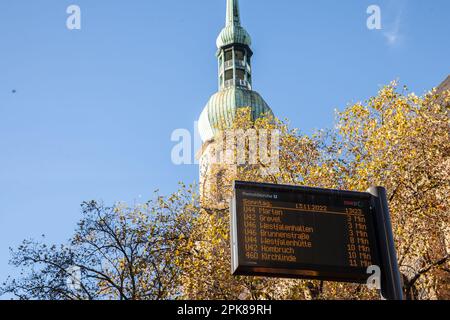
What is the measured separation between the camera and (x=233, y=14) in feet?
250

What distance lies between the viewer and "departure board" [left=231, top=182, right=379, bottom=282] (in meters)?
9.73

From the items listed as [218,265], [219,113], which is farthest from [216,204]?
[219,113]

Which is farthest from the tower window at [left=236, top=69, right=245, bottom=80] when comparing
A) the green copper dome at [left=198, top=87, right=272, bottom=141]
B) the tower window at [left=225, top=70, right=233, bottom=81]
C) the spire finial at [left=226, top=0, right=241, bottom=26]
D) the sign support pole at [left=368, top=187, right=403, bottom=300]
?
the sign support pole at [left=368, top=187, right=403, bottom=300]

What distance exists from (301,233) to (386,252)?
1.46 meters

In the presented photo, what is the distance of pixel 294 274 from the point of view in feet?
31.9

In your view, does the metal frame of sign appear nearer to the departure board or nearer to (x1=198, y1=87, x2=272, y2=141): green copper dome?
the departure board

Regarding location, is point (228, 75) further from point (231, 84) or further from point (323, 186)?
point (323, 186)

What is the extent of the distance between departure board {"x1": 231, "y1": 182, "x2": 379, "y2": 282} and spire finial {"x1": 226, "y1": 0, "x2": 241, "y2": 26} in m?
66.2

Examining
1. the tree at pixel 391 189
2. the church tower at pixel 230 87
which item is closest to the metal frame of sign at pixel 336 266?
the tree at pixel 391 189

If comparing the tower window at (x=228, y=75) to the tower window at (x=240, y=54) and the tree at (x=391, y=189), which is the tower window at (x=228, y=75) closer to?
the tower window at (x=240, y=54)

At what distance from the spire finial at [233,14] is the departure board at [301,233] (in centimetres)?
6618

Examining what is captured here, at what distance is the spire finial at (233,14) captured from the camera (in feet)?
247

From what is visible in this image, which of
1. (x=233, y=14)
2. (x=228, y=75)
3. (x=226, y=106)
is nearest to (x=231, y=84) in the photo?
(x=228, y=75)
